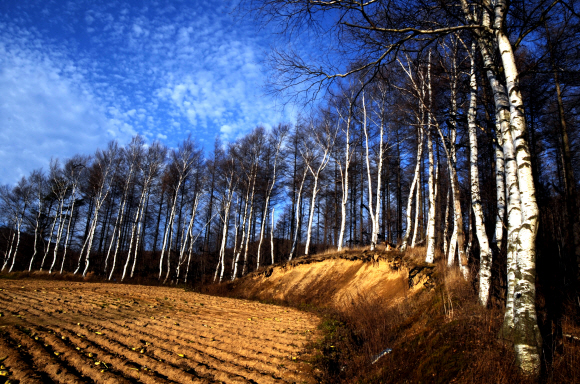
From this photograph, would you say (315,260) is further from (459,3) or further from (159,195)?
(159,195)

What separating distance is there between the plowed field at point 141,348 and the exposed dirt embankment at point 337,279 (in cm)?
402

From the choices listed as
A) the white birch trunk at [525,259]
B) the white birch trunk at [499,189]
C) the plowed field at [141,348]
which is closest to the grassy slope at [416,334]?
the white birch trunk at [525,259]

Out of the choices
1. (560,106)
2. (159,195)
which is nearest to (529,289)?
(560,106)

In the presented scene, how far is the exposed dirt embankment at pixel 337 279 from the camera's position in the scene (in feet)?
35.5

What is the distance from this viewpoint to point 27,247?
30891 mm

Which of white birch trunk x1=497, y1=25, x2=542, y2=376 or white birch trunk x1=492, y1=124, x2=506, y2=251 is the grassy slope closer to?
white birch trunk x1=497, y1=25, x2=542, y2=376

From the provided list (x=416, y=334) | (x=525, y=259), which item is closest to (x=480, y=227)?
(x=416, y=334)

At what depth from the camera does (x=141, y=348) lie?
5664 mm

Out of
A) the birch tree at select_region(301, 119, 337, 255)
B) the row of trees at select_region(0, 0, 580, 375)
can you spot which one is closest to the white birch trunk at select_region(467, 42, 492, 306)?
the row of trees at select_region(0, 0, 580, 375)

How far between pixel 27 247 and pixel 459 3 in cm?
4001

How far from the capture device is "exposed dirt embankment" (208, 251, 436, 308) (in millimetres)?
10820

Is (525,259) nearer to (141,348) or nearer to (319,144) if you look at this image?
(141,348)

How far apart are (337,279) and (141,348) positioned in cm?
1043

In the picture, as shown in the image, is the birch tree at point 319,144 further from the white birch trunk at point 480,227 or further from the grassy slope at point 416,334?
the white birch trunk at point 480,227
